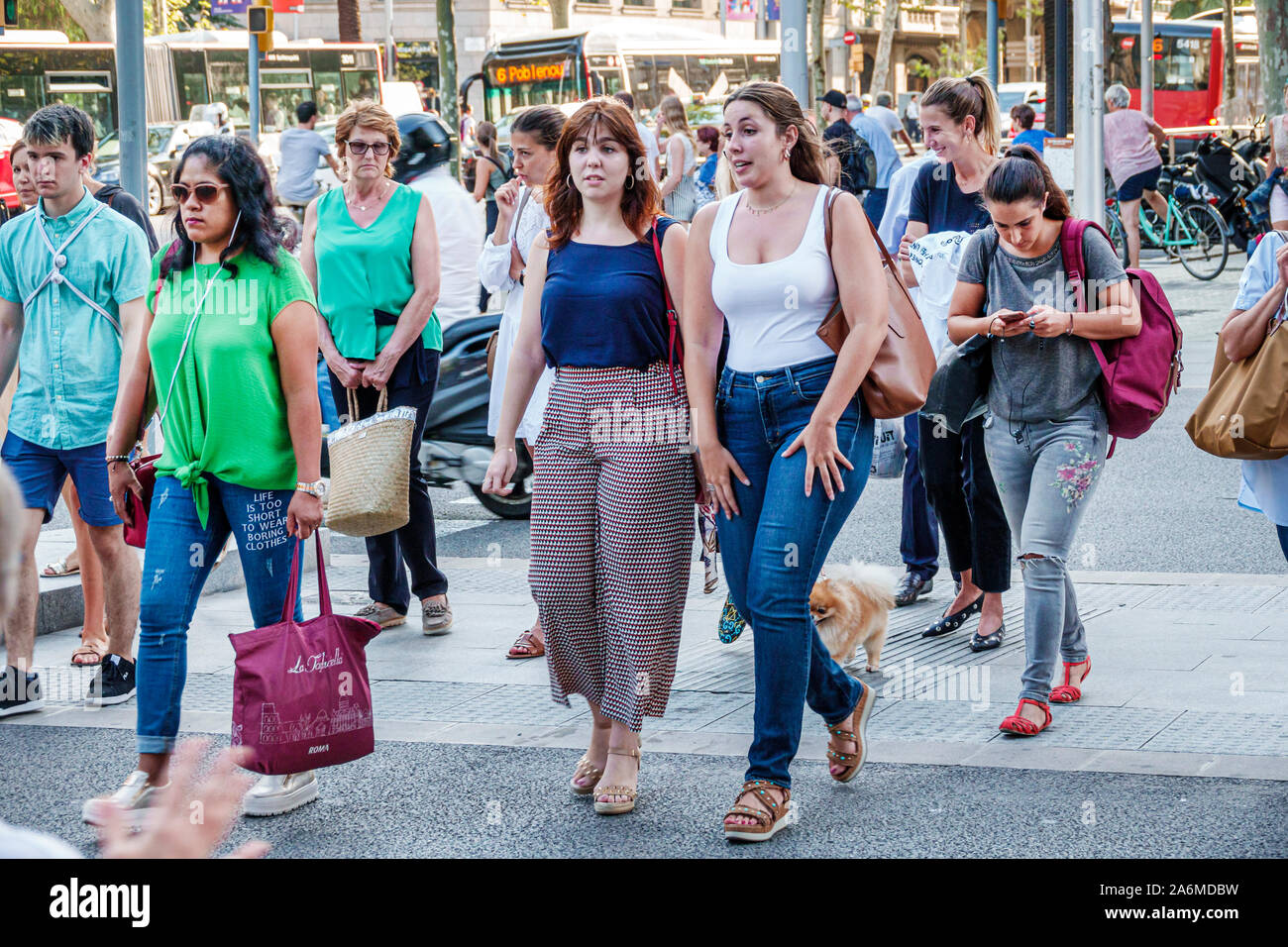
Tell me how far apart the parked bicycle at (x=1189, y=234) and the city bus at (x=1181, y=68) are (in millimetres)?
19403

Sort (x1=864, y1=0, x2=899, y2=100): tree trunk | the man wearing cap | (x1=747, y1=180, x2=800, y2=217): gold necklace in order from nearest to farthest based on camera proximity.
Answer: (x1=747, y1=180, x2=800, y2=217): gold necklace < the man wearing cap < (x1=864, y1=0, x2=899, y2=100): tree trunk

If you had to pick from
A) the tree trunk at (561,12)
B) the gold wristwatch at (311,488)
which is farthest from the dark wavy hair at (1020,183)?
the tree trunk at (561,12)

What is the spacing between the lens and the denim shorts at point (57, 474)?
5.44 m

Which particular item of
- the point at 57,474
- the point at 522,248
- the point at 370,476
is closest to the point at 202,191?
the point at 370,476

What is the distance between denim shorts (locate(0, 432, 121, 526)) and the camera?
5.44 m

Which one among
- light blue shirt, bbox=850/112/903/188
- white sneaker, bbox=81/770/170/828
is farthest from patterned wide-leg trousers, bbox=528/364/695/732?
light blue shirt, bbox=850/112/903/188

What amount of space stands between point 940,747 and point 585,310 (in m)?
1.67

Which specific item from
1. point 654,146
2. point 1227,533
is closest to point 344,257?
point 1227,533

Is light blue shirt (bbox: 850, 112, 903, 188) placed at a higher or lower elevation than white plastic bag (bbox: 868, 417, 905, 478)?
higher

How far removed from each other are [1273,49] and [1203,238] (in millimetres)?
6028

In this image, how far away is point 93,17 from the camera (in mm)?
35688

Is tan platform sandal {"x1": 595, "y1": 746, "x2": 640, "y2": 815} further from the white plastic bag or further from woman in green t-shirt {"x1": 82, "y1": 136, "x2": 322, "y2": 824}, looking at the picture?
the white plastic bag

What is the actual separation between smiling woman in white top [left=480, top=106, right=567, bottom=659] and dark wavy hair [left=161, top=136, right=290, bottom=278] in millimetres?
1347

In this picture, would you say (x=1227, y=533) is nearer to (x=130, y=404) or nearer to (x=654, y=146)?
(x=130, y=404)
